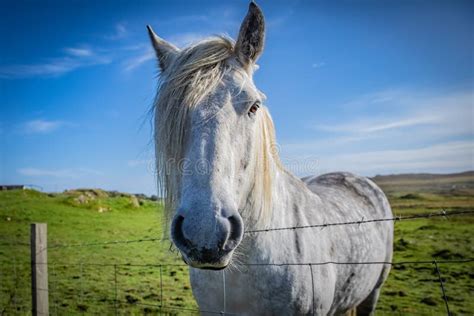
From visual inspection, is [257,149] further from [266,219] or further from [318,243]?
[318,243]

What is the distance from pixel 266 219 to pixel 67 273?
895cm

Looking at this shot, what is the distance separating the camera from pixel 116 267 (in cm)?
859

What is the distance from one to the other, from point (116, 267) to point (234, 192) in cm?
785

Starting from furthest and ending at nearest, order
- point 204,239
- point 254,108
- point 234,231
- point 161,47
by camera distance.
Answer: point 161,47 → point 254,108 → point 234,231 → point 204,239

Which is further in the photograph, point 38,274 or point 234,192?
point 38,274

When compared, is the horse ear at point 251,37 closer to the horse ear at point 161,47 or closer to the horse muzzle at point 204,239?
the horse ear at point 161,47

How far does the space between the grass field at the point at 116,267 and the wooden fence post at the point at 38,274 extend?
0.88 meters

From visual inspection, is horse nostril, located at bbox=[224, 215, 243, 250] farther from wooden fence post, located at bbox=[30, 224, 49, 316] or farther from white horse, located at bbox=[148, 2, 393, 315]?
wooden fence post, located at bbox=[30, 224, 49, 316]

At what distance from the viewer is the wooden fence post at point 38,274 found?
4102mm

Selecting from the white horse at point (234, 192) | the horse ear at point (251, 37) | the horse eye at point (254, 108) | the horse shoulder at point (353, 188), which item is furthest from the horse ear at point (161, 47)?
the horse shoulder at point (353, 188)

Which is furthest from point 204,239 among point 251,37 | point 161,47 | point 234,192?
point 161,47

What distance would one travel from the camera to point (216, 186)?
5.50ft

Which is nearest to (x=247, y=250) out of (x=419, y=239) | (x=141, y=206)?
(x=419, y=239)

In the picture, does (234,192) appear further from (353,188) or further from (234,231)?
(353,188)
